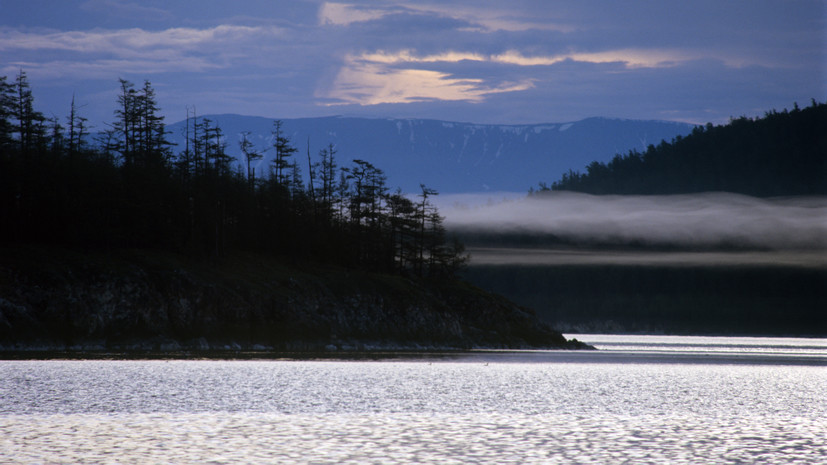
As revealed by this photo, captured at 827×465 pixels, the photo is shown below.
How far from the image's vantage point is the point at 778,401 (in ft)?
185

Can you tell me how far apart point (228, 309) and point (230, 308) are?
37 cm

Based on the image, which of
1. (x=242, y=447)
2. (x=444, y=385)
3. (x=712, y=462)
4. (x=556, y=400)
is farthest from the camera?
(x=444, y=385)

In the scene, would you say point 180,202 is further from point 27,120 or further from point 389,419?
point 389,419

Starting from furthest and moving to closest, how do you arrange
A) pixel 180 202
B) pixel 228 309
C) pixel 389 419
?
pixel 180 202 → pixel 228 309 → pixel 389 419

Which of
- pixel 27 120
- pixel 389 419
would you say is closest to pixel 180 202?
pixel 27 120

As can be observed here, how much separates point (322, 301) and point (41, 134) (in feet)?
179

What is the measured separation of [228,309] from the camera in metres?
128

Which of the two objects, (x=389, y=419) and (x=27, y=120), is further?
(x=27, y=120)

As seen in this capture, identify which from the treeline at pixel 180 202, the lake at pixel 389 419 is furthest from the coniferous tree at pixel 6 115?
the lake at pixel 389 419

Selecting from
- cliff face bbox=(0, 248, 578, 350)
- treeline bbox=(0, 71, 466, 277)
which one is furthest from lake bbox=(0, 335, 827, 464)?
treeline bbox=(0, 71, 466, 277)

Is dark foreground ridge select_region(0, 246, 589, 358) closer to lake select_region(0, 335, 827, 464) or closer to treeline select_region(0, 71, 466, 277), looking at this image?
treeline select_region(0, 71, 466, 277)

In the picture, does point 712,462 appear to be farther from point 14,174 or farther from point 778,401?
point 14,174

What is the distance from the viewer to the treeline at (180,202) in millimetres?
129250

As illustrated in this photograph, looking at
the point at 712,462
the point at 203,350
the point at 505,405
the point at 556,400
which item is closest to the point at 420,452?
the point at 712,462
